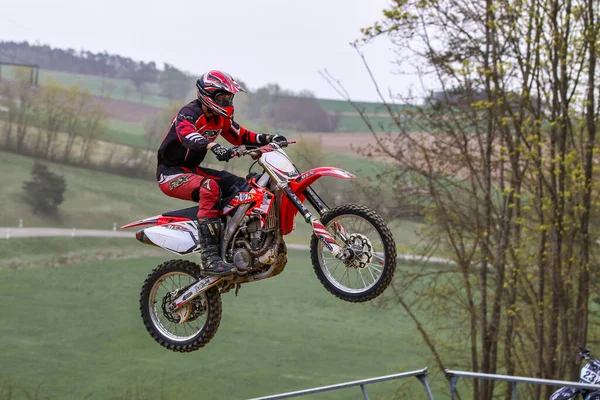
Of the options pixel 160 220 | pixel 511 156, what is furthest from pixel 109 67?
pixel 160 220

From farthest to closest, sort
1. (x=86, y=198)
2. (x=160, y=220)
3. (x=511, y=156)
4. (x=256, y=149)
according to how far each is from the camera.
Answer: (x=86, y=198), (x=511, y=156), (x=160, y=220), (x=256, y=149)

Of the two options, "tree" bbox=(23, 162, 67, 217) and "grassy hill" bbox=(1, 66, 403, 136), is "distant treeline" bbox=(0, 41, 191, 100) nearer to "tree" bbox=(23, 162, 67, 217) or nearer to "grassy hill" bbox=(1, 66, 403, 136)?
"grassy hill" bbox=(1, 66, 403, 136)

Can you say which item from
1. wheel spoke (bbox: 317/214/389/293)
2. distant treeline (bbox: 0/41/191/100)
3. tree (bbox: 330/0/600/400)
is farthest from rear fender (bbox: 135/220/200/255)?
distant treeline (bbox: 0/41/191/100)

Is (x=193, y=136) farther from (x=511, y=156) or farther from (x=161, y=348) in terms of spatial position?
(x=161, y=348)

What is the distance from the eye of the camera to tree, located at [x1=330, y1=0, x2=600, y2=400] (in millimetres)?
24484

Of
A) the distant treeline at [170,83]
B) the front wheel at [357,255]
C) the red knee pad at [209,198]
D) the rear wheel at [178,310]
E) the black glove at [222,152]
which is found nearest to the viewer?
the front wheel at [357,255]

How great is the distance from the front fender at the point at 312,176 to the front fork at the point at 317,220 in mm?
57

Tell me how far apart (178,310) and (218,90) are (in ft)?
7.56

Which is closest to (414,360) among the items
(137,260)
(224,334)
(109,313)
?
(224,334)

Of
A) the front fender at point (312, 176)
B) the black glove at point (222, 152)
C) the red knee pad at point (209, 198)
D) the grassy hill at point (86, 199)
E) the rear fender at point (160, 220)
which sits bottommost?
the grassy hill at point (86, 199)

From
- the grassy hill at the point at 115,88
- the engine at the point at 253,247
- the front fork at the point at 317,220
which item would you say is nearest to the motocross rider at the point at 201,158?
the engine at the point at 253,247

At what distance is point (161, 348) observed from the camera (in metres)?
61.8

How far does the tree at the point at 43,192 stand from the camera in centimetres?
7488

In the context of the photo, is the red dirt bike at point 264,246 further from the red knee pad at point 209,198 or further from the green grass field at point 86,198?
the green grass field at point 86,198
